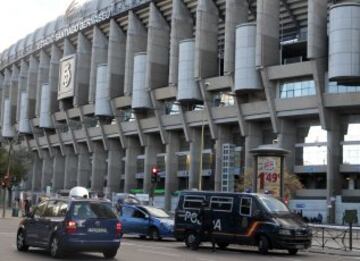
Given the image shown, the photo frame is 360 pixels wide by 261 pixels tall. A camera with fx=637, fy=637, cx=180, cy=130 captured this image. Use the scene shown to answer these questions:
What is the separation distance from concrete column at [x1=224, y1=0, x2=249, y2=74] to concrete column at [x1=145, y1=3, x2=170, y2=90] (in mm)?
12590

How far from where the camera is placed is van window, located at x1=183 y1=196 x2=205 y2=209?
23.1 metres

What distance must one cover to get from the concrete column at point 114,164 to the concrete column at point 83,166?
7.03 meters

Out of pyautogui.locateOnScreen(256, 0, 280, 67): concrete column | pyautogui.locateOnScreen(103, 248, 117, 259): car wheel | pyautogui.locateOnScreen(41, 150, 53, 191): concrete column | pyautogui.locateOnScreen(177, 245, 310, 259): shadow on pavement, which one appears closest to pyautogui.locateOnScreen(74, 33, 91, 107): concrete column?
pyautogui.locateOnScreen(41, 150, 53, 191): concrete column

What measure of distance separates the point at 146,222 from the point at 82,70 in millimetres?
65109

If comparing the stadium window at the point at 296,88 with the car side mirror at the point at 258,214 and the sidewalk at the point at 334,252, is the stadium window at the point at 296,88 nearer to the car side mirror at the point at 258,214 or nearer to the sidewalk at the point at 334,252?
the sidewalk at the point at 334,252

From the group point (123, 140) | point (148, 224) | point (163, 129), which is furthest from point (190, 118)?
point (148, 224)

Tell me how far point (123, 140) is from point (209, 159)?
1381 centimetres

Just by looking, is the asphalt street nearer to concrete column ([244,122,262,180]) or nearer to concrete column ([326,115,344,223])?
concrete column ([326,115,344,223])

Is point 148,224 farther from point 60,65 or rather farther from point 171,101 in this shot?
point 60,65

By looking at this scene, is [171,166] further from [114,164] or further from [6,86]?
[6,86]

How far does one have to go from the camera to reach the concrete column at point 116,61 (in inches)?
3248

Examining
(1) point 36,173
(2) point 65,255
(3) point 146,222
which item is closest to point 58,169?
(1) point 36,173

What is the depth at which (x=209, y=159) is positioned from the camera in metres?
72.8

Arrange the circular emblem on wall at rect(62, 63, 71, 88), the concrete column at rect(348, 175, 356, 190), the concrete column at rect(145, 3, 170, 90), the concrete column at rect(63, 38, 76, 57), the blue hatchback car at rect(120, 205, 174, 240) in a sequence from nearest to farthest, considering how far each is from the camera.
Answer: the blue hatchback car at rect(120, 205, 174, 240)
the concrete column at rect(348, 175, 356, 190)
the concrete column at rect(145, 3, 170, 90)
the circular emblem on wall at rect(62, 63, 71, 88)
the concrete column at rect(63, 38, 76, 57)
